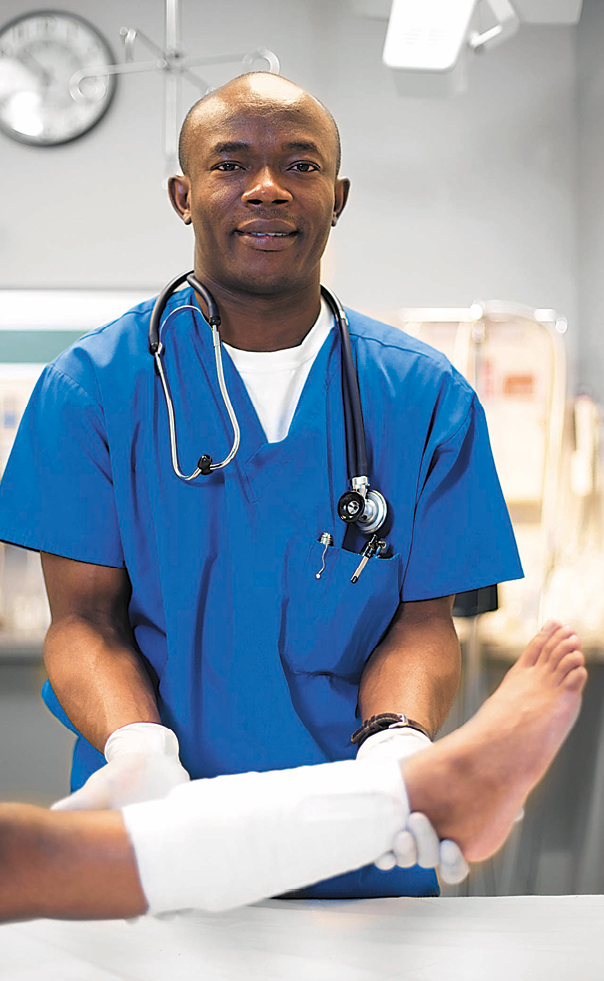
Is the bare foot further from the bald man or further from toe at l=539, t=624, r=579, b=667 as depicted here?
the bald man

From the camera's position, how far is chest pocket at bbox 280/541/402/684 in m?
0.91

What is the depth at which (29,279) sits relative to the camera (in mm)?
2178

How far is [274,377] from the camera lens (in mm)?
1011

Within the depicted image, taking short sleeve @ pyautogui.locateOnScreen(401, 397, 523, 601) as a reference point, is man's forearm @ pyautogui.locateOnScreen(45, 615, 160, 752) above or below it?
below

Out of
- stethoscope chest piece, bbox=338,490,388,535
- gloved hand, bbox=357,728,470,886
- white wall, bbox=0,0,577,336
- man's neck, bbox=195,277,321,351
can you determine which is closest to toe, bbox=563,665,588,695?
gloved hand, bbox=357,728,470,886

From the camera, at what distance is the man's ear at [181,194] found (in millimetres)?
984

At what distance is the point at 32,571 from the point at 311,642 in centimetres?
122

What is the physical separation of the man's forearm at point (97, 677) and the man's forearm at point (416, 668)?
213 mm

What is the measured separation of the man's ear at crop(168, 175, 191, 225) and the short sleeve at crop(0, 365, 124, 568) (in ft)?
0.71

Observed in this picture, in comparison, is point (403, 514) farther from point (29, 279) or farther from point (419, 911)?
point (29, 279)

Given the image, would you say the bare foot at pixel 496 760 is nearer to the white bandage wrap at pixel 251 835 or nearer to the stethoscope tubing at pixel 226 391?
the white bandage wrap at pixel 251 835

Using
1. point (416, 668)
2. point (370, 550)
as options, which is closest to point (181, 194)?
point (370, 550)

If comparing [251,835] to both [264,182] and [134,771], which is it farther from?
[264,182]

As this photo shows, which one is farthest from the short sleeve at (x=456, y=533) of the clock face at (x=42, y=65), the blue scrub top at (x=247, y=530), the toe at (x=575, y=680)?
the clock face at (x=42, y=65)
